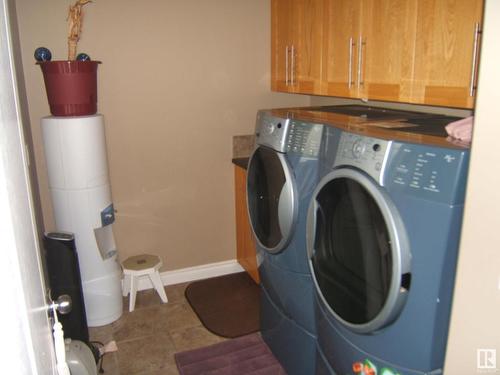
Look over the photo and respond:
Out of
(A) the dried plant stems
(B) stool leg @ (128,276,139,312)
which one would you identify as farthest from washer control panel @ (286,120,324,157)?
(B) stool leg @ (128,276,139,312)

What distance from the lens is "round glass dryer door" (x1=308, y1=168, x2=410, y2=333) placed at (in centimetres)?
117

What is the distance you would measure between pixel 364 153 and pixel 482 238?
0.45 metres

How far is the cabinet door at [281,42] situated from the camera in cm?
266

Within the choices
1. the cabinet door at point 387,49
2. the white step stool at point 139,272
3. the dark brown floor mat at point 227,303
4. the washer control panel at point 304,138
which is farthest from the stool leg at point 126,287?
the cabinet door at point 387,49

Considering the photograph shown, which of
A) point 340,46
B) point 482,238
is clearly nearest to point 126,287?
point 340,46

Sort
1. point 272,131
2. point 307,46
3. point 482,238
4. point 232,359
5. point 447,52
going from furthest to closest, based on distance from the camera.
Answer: point 307,46 → point 232,359 → point 272,131 → point 447,52 → point 482,238

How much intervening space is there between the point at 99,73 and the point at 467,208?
233 centimetres

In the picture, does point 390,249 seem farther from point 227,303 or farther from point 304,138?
point 227,303

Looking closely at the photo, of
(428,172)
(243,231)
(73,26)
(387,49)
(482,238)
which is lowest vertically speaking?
(243,231)

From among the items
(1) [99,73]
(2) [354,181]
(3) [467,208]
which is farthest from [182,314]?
(3) [467,208]

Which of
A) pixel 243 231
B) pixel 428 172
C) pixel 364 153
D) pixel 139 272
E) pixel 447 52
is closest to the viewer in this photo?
pixel 428 172

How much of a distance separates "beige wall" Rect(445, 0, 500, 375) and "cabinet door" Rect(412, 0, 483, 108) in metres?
0.54

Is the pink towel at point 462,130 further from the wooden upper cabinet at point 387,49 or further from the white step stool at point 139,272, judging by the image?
the white step stool at point 139,272

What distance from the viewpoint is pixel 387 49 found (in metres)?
1.73
